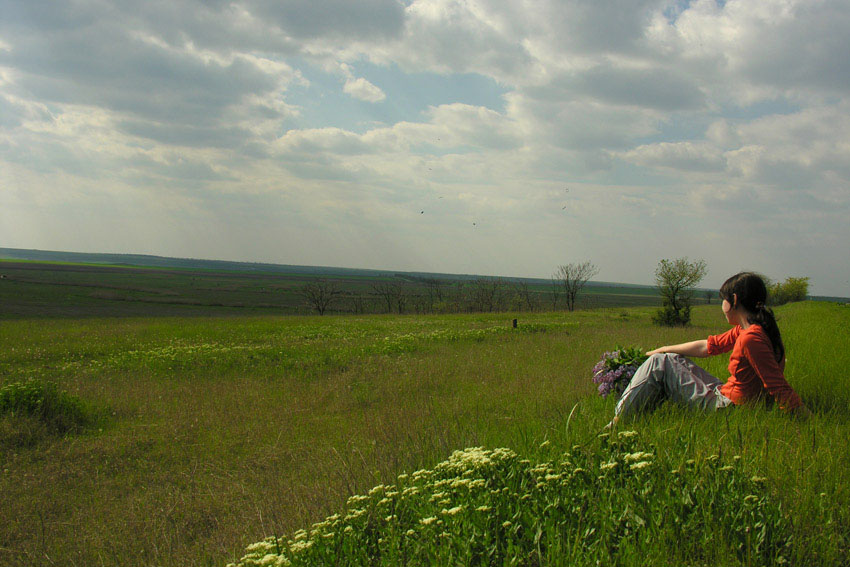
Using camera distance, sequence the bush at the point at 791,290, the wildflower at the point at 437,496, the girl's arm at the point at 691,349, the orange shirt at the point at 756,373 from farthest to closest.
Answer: the bush at the point at 791,290
the girl's arm at the point at 691,349
the orange shirt at the point at 756,373
the wildflower at the point at 437,496

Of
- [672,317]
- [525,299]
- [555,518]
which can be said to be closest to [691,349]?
[555,518]

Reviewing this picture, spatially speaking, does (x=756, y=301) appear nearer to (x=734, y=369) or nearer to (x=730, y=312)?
(x=730, y=312)

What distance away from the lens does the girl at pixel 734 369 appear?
4699 millimetres

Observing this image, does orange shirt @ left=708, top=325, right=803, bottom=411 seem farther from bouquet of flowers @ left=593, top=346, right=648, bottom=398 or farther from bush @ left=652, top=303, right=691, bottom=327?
bush @ left=652, top=303, right=691, bottom=327

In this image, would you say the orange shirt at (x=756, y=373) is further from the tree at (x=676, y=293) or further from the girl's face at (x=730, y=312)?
the tree at (x=676, y=293)

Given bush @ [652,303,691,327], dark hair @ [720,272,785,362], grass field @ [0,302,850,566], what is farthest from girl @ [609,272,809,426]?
bush @ [652,303,691,327]

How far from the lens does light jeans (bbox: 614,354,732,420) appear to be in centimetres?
512

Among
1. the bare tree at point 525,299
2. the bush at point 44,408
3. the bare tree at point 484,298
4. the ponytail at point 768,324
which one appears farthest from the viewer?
the bare tree at point 525,299

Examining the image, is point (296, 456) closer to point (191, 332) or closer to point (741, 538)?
point (741, 538)

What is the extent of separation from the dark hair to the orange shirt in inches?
4.8

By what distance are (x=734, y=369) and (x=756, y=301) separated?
2.34ft

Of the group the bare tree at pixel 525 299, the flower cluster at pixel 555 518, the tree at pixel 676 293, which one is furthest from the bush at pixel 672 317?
the bare tree at pixel 525 299

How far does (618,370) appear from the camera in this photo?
6316mm

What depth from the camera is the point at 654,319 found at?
111 feet
